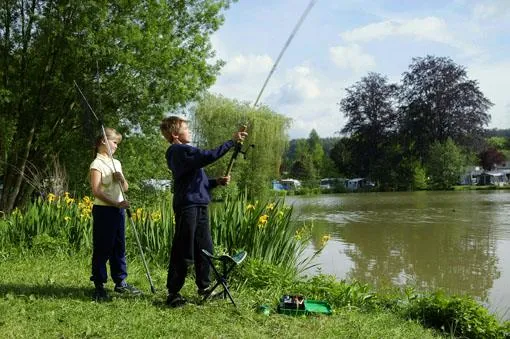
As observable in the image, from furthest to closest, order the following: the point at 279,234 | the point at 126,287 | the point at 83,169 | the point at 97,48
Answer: the point at 83,169 → the point at 97,48 → the point at 279,234 → the point at 126,287

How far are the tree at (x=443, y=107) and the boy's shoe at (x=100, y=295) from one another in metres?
54.2

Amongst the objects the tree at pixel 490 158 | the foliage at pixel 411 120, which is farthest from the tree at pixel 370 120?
the tree at pixel 490 158

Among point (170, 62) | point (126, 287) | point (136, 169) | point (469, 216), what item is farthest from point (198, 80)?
point (469, 216)

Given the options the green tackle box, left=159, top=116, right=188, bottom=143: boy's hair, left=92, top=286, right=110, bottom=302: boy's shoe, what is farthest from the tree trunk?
the green tackle box

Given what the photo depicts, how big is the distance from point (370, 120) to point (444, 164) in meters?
11.5

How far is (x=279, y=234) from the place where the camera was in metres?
6.03

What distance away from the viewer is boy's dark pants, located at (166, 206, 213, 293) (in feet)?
13.7

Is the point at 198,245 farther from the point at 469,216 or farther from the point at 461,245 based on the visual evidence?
the point at 469,216

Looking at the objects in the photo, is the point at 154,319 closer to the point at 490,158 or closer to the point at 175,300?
the point at 175,300

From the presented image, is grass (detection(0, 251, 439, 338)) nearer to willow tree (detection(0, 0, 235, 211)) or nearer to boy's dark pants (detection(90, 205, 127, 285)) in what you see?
boy's dark pants (detection(90, 205, 127, 285))

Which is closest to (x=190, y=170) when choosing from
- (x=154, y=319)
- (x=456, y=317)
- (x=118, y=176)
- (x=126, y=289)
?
(x=118, y=176)

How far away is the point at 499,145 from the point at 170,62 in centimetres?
9759

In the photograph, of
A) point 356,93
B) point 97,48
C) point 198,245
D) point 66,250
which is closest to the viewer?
→ point 198,245

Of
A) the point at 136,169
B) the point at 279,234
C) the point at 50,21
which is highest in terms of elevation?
the point at 50,21
